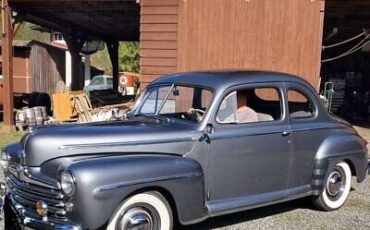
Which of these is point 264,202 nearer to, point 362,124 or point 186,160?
point 186,160

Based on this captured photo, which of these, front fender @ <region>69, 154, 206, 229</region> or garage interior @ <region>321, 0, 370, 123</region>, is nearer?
front fender @ <region>69, 154, 206, 229</region>

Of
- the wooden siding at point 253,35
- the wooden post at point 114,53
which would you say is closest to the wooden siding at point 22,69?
the wooden post at point 114,53

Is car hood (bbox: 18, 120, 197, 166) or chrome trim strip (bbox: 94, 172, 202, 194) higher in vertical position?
car hood (bbox: 18, 120, 197, 166)

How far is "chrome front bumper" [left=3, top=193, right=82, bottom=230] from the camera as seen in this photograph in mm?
3838

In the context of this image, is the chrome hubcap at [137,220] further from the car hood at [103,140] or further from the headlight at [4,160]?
the headlight at [4,160]

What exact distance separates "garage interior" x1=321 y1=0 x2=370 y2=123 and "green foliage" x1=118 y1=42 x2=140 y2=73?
2094 cm

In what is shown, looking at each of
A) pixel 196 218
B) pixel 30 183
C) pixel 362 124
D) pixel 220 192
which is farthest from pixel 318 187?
pixel 362 124

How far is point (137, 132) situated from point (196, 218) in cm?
96

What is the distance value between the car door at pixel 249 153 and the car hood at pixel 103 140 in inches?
15.0

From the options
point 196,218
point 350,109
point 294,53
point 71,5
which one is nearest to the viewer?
point 196,218

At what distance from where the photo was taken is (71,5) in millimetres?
13859

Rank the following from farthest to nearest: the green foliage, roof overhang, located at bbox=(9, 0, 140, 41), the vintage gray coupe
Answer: the green foliage → roof overhang, located at bbox=(9, 0, 140, 41) → the vintage gray coupe

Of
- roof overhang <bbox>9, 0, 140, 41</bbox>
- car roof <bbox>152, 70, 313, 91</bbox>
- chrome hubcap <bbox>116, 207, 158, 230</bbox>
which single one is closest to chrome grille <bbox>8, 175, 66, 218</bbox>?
chrome hubcap <bbox>116, 207, 158, 230</bbox>

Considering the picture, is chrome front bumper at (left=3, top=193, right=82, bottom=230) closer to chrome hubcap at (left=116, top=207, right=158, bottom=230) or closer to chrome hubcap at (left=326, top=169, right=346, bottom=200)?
chrome hubcap at (left=116, top=207, right=158, bottom=230)
